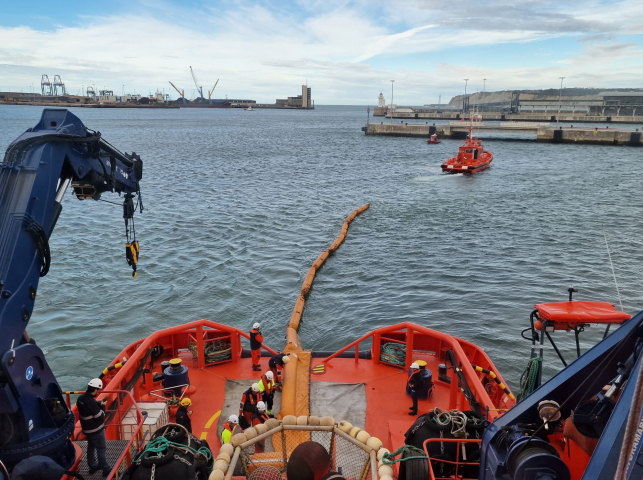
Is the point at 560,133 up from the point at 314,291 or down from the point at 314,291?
up

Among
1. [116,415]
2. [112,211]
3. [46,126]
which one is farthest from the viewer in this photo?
[112,211]

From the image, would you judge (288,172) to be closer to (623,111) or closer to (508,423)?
(508,423)

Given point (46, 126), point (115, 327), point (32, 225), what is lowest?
point (115, 327)

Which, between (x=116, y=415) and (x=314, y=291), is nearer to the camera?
(x=116, y=415)

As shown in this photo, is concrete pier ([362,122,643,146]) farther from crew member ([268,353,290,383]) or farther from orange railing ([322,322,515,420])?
crew member ([268,353,290,383])

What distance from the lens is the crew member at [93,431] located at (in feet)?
25.2

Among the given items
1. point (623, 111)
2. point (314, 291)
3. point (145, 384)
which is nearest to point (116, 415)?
point (145, 384)

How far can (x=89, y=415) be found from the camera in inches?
305

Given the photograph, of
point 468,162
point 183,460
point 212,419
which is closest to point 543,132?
point 468,162

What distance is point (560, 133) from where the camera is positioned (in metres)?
108

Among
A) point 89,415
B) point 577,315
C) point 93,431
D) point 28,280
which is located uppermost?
Answer: point 28,280

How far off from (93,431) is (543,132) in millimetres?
120920

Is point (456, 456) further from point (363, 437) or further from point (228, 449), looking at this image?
point (228, 449)

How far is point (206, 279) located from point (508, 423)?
72.2 ft
